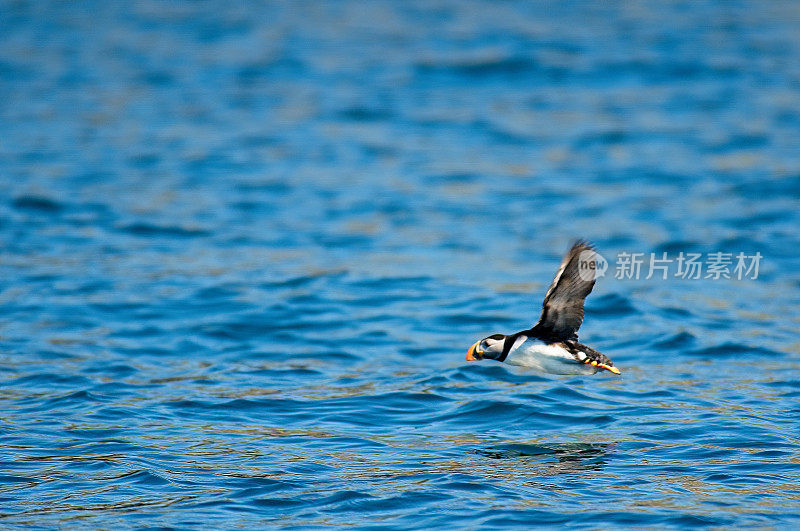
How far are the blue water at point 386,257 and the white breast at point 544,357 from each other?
0.62 meters

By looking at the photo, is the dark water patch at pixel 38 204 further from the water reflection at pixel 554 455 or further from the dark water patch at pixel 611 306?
the water reflection at pixel 554 455

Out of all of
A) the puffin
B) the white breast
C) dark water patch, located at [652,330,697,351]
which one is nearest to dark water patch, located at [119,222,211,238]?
dark water patch, located at [652,330,697,351]

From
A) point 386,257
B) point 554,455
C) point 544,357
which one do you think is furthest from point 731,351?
point 386,257

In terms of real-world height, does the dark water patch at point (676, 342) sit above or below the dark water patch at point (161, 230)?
below

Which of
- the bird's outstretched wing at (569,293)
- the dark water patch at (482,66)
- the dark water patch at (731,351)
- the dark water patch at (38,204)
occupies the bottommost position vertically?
the dark water patch at (731,351)

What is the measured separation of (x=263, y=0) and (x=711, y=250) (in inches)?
626

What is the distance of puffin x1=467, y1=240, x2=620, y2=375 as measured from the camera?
8250mm

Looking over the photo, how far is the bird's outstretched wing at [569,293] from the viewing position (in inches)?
320

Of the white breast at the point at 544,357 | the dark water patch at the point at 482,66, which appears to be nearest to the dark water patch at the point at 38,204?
the dark water patch at the point at 482,66

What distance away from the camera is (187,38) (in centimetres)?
2481

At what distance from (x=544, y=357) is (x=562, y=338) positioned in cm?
22

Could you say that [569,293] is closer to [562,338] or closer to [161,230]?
[562,338]

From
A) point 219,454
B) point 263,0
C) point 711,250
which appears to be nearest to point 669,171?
point 711,250

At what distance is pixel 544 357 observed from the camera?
8508 mm
